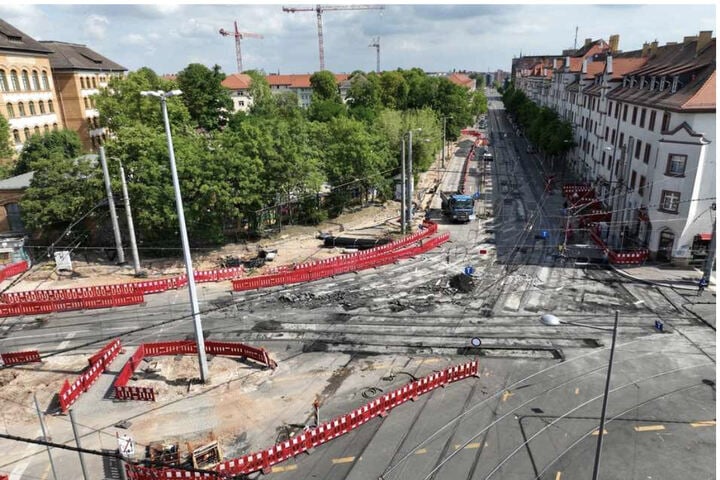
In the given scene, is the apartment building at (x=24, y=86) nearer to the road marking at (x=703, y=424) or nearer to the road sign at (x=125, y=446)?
the road sign at (x=125, y=446)

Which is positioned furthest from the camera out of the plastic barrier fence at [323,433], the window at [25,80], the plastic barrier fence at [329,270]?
the window at [25,80]

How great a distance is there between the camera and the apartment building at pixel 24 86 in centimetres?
5625

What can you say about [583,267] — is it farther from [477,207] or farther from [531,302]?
[477,207]

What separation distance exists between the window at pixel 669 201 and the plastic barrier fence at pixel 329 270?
1738 cm

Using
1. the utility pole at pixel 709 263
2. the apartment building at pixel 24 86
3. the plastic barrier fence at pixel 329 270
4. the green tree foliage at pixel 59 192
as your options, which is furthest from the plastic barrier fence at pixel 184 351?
the apartment building at pixel 24 86

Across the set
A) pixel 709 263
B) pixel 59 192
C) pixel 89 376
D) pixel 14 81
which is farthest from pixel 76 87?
pixel 709 263

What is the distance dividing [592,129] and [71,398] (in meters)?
58.9

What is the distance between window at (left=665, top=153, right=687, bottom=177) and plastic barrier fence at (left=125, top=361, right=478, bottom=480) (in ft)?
77.9

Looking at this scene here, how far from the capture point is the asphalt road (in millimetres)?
16078

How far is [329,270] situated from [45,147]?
39.7 meters

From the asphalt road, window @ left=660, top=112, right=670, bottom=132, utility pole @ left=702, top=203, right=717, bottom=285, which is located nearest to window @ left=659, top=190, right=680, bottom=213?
utility pole @ left=702, top=203, right=717, bottom=285

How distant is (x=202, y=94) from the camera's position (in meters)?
77.9

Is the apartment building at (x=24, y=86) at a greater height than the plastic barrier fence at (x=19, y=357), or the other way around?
the apartment building at (x=24, y=86)

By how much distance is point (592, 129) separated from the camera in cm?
5734
